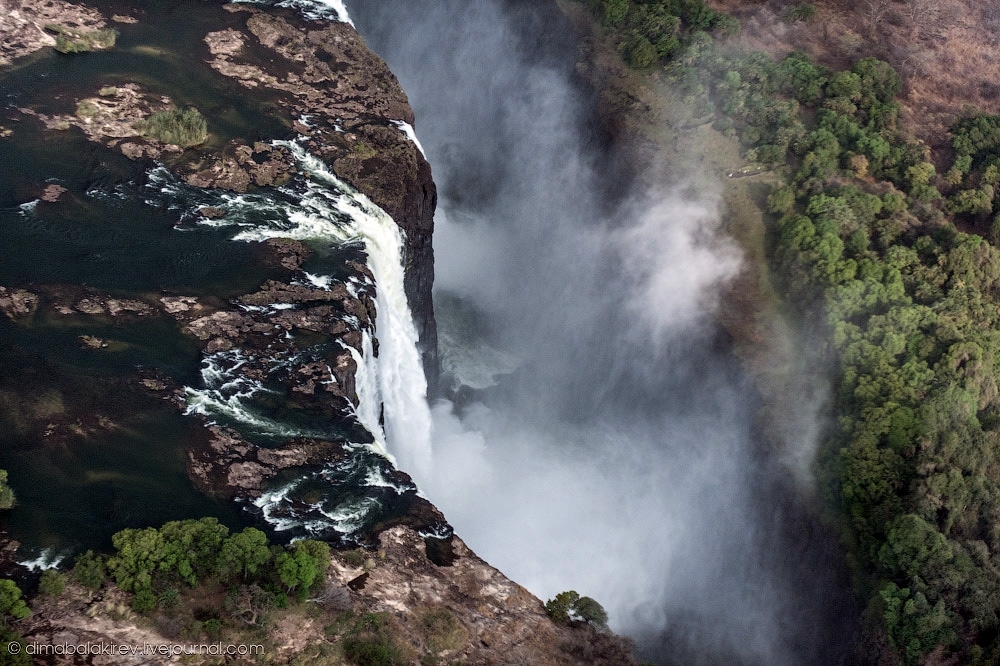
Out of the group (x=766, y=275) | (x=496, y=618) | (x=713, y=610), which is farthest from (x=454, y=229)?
(x=496, y=618)

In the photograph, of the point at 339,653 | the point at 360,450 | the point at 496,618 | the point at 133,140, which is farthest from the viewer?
the point at 133,140

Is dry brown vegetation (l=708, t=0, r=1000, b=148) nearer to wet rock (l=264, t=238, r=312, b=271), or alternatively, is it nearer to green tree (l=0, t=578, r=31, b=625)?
wet rock (l=264, t=238, r=312, b=271)

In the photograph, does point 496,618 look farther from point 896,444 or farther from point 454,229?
point 454,229

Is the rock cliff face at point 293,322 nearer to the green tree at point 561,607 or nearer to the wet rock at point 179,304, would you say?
the wet rock at point 179,304

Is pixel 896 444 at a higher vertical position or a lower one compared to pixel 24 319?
higher

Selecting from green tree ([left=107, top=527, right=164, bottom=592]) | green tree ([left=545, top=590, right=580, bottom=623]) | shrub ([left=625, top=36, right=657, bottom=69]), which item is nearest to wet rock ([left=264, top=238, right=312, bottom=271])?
green tree ([left=107, top=527, right=164, bottom=592])
